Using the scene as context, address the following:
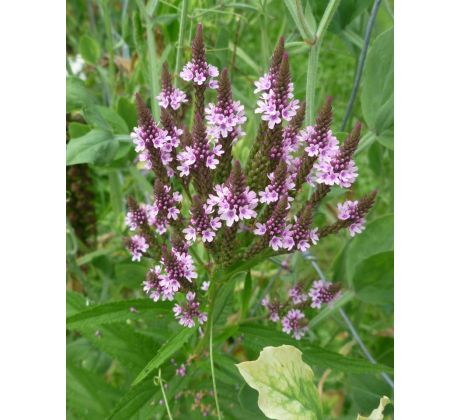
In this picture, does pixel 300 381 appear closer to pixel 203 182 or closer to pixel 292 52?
pixel 203 182

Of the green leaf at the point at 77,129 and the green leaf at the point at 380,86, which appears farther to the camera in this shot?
the green leaf at the point at 77,129

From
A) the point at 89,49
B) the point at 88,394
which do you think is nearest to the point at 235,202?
the point at 88,394

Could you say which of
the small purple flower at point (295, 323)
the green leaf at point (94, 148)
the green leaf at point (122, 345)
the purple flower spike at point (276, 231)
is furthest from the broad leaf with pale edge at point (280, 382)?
the green leaf at point (94, 148)

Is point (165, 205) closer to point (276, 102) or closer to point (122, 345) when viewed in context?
point (276, 102)

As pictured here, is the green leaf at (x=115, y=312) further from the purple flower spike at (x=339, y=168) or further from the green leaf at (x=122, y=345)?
the purple flower spike at (x=339, y=168)

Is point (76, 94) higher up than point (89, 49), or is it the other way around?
point (89, 49)

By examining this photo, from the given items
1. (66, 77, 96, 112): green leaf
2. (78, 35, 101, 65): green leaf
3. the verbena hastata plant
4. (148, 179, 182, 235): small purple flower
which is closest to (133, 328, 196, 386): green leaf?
the verbena hastata plant
